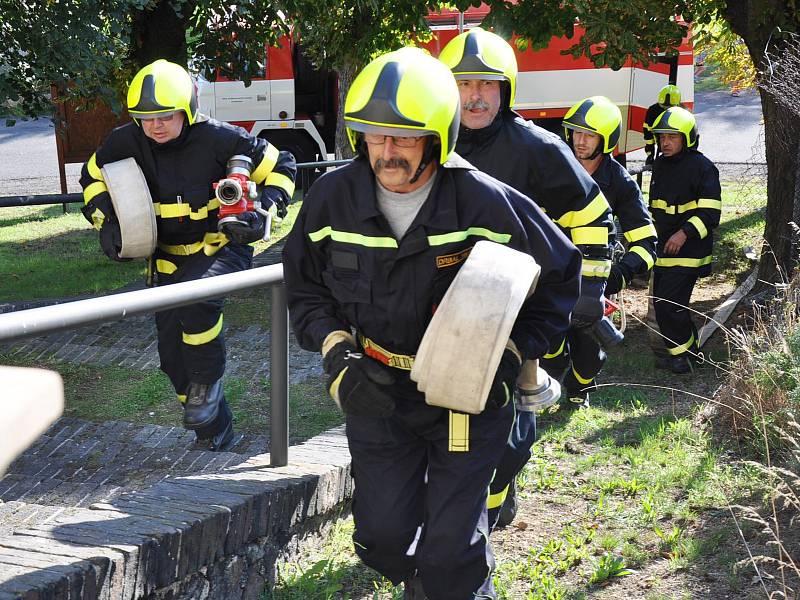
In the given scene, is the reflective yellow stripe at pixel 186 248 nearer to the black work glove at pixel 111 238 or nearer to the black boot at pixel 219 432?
the black work glove at pixel 111 238

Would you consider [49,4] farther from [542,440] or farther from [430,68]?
[430,68]

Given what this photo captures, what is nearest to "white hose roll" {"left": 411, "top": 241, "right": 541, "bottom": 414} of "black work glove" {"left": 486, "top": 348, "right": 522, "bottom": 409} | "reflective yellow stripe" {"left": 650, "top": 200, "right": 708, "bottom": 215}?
"black work glove" {"left": 486, "top": 348, "right": 522, "bottom": 409}

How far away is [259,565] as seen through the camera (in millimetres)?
3627

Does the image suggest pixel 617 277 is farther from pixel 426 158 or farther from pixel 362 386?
pixel 362 386

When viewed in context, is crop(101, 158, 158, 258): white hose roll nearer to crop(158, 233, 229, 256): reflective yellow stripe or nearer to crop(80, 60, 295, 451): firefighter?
crop(80, 60, 295, 451): firefighter

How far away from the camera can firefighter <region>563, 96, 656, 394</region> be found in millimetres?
6008

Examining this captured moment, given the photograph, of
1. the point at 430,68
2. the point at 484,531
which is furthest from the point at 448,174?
the point at 484,531

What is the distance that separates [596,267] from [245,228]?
1700mm

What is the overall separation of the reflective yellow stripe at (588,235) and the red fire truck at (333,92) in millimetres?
11847

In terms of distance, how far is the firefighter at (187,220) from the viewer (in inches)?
207

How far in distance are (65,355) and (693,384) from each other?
4124 millimetres

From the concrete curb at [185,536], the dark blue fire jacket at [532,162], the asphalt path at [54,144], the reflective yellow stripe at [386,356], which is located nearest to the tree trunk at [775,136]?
the dark blue fire jacket at [532,162]

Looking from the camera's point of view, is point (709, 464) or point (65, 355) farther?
point (65, 355)

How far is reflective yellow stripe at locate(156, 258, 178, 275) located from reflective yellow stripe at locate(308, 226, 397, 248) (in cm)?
240
